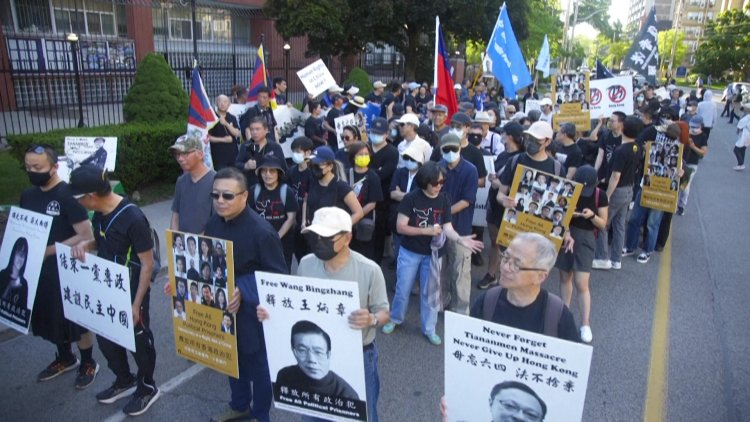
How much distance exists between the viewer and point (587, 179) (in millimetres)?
Result: 5125

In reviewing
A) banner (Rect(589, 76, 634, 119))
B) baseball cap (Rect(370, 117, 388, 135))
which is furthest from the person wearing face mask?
banner (Rect(589, 76, 634, 119))

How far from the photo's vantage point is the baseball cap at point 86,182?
3.46 m

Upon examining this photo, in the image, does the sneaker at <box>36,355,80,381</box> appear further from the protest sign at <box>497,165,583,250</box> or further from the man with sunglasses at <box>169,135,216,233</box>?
the protest sign at <box>497,165,583,250</box>

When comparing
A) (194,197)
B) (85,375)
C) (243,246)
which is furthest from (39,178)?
(243,246)

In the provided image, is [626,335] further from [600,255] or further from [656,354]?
[600,255]

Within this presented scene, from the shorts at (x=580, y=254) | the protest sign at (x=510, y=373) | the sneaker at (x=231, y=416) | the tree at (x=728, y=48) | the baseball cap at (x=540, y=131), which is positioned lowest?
the sneaker at (x=231, y=416)

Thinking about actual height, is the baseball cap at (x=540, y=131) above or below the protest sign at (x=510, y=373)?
above

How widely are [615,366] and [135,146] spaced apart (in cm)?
807

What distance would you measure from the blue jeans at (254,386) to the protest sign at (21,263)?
1575 mm

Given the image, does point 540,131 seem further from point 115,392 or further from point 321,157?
point 115,392

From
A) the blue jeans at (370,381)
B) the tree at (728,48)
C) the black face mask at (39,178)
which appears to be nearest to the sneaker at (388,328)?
the blue jeans at (370,381)

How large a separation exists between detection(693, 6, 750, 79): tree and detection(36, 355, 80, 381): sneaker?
65510 mm

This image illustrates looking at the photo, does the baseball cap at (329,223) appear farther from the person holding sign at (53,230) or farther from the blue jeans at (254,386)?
the person holding sign at (53,230)

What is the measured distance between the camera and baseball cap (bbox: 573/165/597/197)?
Result: 512 centimetres
